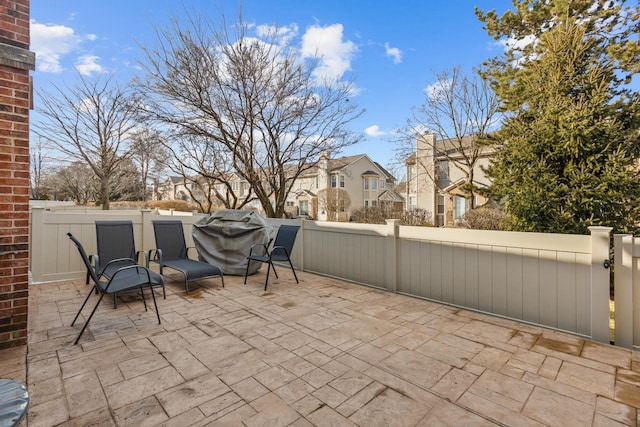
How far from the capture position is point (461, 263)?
4035 mm

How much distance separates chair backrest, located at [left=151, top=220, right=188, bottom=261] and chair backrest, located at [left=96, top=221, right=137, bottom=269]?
549mm

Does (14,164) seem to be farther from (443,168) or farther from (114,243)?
(443,168)

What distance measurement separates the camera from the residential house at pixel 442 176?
15.0 metres

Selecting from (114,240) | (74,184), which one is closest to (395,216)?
(114,240)

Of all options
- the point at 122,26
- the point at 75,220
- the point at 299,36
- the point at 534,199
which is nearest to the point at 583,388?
the point at 534,199

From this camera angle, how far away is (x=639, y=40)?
7422 mm

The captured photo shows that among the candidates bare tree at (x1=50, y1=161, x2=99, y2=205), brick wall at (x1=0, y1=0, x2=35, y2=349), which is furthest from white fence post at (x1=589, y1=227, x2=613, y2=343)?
bare tree at (x1=50, y1=161, x2=99, y2=205)

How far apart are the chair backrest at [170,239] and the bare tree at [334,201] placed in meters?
18.3

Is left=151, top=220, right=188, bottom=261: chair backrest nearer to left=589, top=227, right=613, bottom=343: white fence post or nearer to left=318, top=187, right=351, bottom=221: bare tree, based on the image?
left=589, top=227, right=613, bottom=343: white fence post

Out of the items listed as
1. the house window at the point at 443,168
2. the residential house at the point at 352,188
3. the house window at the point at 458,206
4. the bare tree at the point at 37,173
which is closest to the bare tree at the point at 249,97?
the house window at the point at 443,168

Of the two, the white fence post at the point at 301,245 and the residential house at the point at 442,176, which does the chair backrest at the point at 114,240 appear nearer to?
the white fence post at the point at 301,245

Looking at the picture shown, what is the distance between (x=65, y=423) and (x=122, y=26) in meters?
9.21

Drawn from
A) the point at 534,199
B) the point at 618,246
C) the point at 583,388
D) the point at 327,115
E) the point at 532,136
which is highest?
the point at 327,115

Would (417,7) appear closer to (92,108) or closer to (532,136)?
(532,136)
